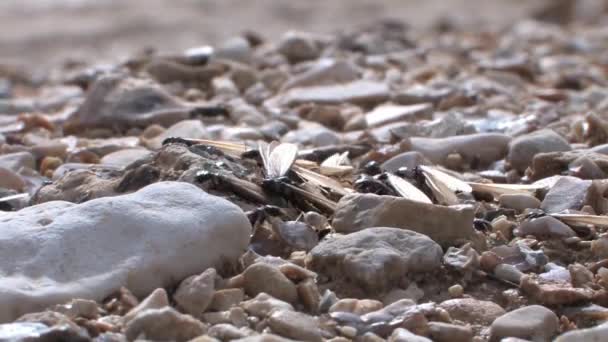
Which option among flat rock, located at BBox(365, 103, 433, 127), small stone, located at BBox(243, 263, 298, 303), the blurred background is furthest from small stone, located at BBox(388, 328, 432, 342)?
the blurred background

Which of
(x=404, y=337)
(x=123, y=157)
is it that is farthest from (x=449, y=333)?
(x=123, y=157)

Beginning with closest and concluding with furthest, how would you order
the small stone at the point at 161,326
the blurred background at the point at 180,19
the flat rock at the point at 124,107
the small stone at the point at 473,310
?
the small stone at the point at 161,326, the small stone at the point at 473,310, the flat rock at the point at 124,107, the blurred background at the point at 180,19

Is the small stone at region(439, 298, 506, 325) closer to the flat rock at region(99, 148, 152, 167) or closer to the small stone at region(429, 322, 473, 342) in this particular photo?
the small stone at region(429, 322, 473, 342)

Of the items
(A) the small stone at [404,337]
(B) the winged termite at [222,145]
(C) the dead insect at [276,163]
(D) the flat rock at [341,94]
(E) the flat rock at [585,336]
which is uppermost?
(B) the winged termite at [222,145]

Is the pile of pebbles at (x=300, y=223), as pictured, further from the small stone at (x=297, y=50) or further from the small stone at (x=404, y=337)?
the small stone at (x=297, y=50)

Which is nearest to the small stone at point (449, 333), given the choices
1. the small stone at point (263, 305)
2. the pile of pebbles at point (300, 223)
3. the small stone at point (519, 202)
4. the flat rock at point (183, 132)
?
the pile of pebbles at point (300, 223)

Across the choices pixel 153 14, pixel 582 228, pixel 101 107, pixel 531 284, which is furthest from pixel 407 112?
pixel 153 14

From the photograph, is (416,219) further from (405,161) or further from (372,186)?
(405,161)
